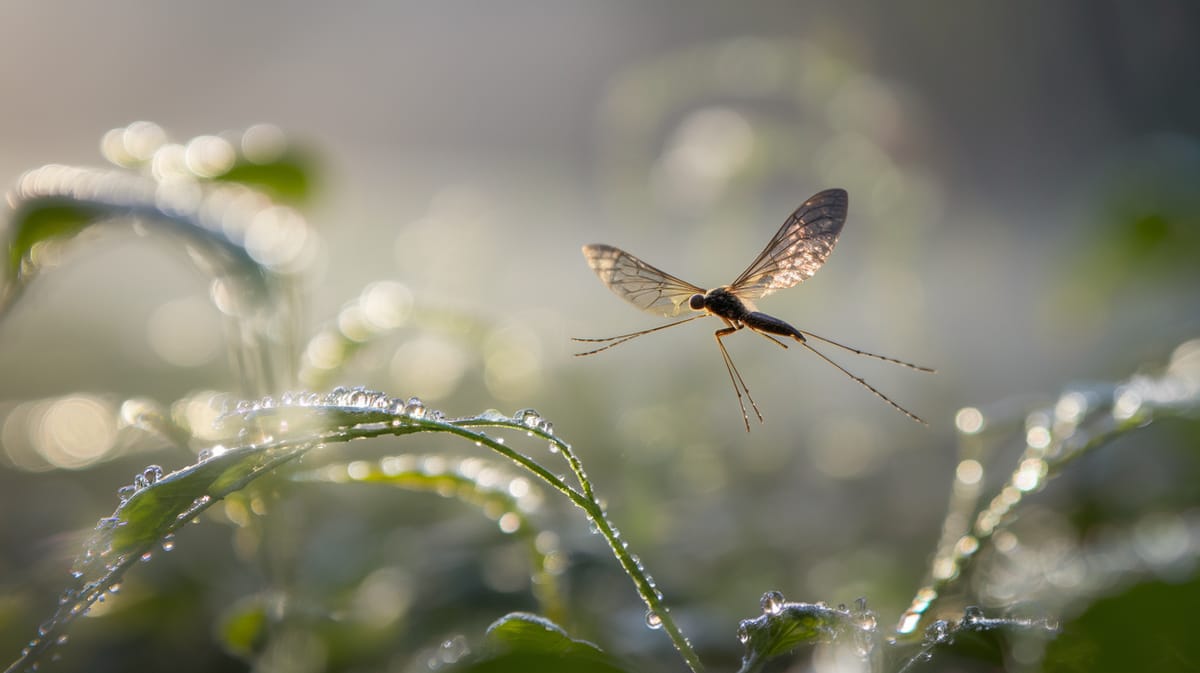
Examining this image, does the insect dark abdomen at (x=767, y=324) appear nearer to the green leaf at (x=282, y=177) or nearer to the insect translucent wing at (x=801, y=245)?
the insect translucent wing at (x=801, y=245)

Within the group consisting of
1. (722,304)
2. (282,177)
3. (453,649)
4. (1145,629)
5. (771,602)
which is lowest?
(1145,629)

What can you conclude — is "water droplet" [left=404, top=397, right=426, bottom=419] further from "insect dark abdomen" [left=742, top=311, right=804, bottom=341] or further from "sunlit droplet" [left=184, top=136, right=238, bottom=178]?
"sunlit droplet" [left=184, top=136, right=238, bottom=178]

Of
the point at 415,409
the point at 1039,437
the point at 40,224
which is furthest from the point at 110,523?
the point at 1039,437

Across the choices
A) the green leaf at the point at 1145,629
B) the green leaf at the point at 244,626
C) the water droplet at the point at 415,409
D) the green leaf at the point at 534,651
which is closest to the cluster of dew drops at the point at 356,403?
the water droplet at the point at 415,409

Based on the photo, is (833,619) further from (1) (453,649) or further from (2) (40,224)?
(2) (40,224)

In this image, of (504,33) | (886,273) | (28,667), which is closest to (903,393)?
(886,273)

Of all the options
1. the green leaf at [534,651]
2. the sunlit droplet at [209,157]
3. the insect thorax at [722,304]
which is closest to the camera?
the green leaf at [534,651]

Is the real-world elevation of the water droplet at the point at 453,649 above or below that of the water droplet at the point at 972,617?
above

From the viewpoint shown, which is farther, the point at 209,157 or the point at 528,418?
the point at 209,157

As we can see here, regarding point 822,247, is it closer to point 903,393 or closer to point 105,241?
point 105,241
